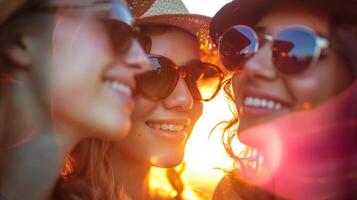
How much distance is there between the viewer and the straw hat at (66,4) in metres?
1.80

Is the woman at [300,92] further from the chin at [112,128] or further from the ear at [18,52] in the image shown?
the ear at [18,52]

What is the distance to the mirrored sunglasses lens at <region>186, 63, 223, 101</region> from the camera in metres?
2.94

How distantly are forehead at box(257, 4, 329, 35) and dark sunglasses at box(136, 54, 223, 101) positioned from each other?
48 centimetres

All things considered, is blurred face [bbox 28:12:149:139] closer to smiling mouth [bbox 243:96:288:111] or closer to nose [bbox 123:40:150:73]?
nose [bbox 123:40:150:73]

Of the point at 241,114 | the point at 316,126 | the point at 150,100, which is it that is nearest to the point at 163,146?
the point at 150,100

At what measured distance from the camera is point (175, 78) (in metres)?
2.79

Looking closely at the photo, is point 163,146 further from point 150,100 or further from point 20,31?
point 20,31

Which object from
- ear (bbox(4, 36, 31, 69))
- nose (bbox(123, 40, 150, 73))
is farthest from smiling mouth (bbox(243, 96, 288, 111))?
ear (bbox(4, 36, 31, 69))

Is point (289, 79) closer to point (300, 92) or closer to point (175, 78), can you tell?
point (300, 92)

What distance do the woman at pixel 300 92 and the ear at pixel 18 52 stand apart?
1.13 meters

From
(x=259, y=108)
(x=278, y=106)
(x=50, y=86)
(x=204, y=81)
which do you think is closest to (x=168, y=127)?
(x=204, y=81)

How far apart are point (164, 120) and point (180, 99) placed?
0.49ft

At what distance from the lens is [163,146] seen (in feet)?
9.19

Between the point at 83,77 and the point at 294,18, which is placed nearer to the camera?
the point at 83,77
